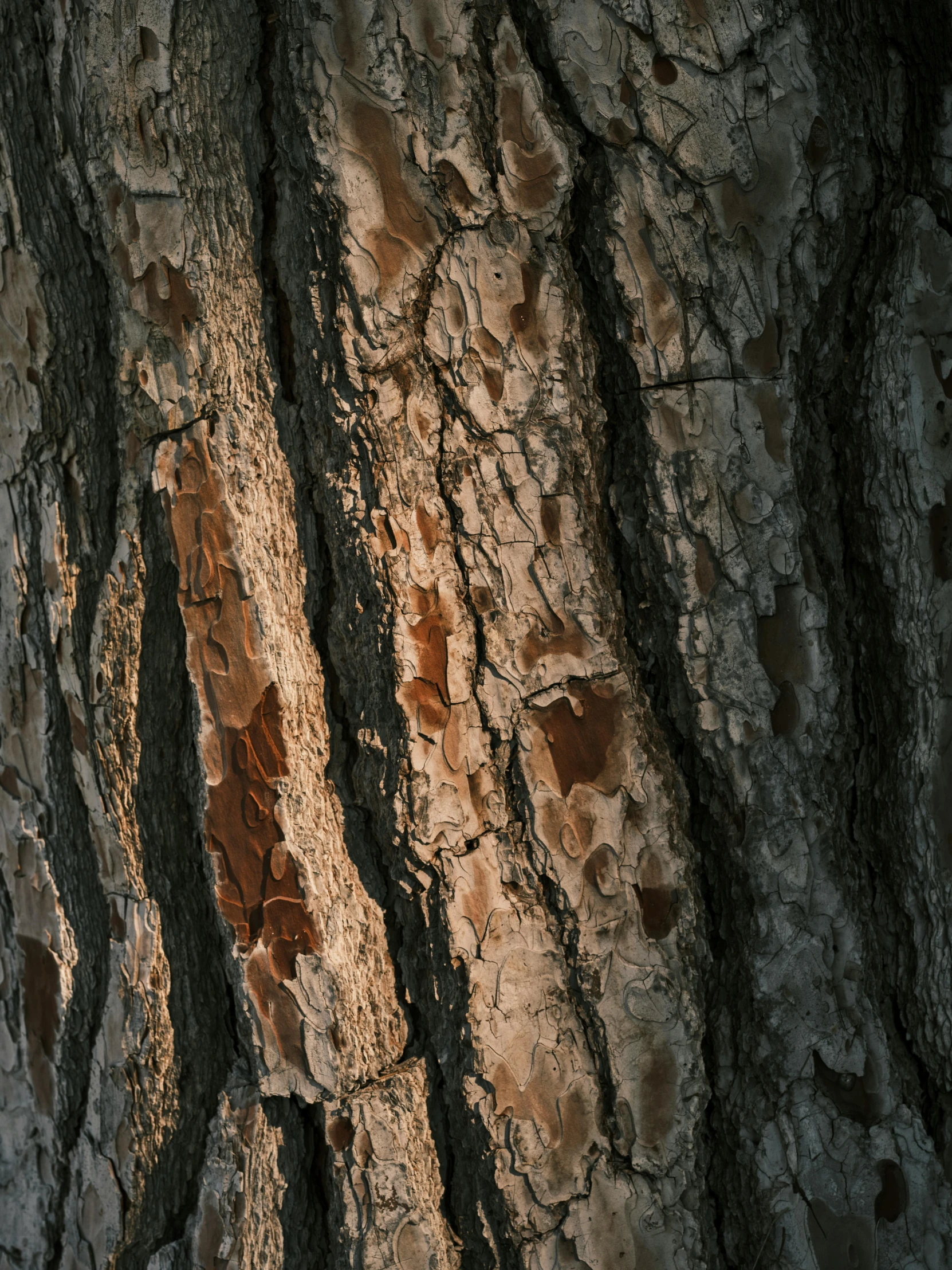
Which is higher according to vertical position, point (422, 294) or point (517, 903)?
point (422, 294)

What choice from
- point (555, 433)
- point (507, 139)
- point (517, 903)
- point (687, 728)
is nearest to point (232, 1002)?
point (517, 903)

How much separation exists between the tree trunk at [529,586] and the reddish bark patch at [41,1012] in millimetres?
178

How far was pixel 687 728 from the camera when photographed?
0.75 metres

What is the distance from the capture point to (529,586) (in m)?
0.72

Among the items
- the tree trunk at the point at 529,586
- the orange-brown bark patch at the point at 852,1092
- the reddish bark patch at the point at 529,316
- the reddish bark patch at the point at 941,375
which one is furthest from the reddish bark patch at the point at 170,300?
the orange-brown bark patch at the point at 852,1092

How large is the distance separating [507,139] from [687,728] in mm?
496

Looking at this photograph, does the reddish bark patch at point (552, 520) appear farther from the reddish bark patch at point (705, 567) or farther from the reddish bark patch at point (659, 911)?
the reddish bark patch at point (659, 911)

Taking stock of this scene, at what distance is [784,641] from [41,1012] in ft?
2.62

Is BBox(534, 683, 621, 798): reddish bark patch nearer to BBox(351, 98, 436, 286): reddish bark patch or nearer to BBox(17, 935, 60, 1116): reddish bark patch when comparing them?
BBox(351, 98, 436, 286): reddish bark patch

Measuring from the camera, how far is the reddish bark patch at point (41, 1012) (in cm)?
88

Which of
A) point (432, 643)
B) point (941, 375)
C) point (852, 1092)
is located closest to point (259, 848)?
point (432, 643)

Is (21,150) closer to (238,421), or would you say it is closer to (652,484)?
(238,421)

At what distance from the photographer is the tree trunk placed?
710 millimetres

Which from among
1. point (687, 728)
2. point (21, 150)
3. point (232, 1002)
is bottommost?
point (232, 1002)
